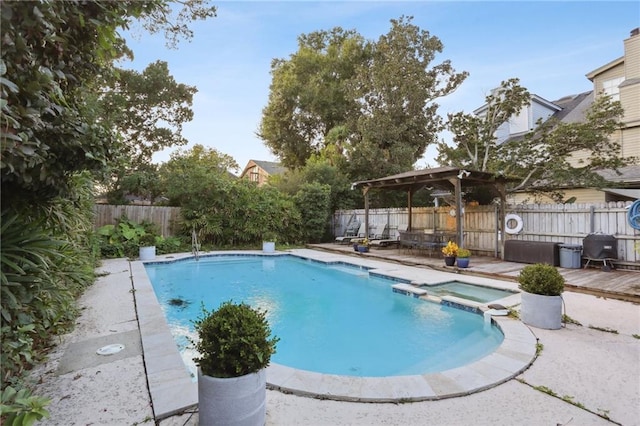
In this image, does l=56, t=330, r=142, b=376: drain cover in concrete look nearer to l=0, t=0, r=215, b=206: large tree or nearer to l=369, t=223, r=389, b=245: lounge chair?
l=0, t=0, r=215, b=206: large tree

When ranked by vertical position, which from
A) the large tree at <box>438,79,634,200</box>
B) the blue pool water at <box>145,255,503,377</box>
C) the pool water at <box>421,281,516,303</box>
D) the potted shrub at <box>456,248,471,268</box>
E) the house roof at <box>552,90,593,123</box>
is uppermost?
the house roof at <box>552,90,593,123</box>

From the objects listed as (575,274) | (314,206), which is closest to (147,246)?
(314,206)

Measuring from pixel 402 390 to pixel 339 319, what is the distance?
3043 millimetres

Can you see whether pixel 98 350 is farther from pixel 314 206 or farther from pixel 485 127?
pixel 485 127

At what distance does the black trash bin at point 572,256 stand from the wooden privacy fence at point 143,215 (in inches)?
504

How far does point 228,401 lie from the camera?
6.63 ft

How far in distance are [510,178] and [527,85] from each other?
485 cm

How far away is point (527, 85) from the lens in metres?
11.7

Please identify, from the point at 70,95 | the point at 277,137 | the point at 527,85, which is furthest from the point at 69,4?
the point at 277,137

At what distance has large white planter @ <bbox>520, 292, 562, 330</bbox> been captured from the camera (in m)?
4.02

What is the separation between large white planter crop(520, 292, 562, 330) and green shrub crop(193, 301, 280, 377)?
3611mm

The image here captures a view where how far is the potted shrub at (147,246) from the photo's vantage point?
10.2 meters

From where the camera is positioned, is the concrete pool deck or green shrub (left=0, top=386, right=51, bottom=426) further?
the concrete pool deck

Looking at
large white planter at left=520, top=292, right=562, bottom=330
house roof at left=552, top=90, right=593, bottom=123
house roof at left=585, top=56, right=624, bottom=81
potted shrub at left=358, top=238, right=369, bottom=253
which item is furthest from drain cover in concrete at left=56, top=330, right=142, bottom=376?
house roof at left=585, top=56, right=624, bottom=81
